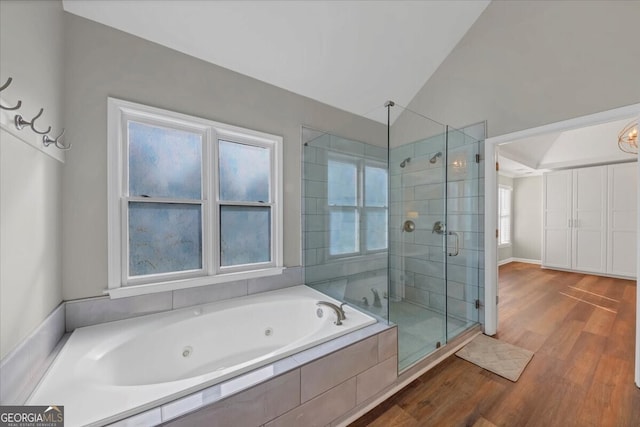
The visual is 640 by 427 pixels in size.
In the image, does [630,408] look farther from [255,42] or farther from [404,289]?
[255,42]

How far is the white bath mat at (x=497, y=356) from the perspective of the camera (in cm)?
190

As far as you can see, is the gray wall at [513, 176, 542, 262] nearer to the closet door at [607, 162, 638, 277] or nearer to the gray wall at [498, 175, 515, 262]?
the gray wall at [498, 175, 515, 262]

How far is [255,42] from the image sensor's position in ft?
6.64

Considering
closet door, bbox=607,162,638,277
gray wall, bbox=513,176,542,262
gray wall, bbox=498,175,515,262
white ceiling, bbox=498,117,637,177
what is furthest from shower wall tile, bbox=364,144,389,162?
gray wall, bbox=513,176,542,262

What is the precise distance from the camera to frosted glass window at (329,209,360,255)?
280cm

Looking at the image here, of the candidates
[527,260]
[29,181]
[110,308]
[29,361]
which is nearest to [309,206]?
[110,308]

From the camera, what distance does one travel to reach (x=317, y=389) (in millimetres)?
1300

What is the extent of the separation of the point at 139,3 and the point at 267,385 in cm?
247

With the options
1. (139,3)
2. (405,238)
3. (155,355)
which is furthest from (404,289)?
(139,3)

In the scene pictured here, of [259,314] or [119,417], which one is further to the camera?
[259,314]

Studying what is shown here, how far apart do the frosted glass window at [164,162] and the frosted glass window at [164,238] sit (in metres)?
0.12

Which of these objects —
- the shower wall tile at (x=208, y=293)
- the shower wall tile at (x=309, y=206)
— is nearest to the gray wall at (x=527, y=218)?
the shower wall tile at (x=309, y=206)

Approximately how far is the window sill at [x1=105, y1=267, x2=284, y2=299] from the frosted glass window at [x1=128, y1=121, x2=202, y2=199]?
68 cm

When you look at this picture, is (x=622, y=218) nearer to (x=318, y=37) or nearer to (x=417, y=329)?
(x=417, y=329)
